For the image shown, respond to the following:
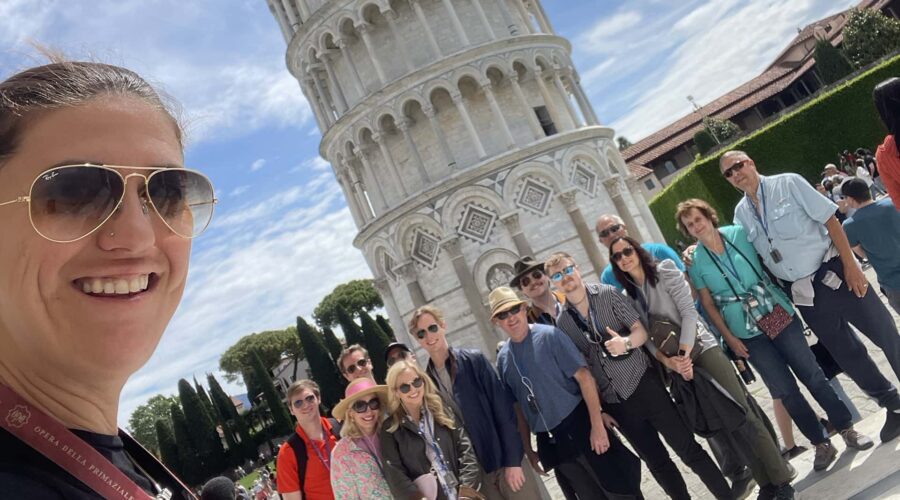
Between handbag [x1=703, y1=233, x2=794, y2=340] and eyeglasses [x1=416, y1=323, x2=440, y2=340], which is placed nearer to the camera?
handbag [x1=703, y1=233, x2=794, y2=340]

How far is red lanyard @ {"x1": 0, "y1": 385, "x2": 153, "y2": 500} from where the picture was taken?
99 centimetres

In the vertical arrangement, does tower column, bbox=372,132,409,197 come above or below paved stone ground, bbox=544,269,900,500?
above

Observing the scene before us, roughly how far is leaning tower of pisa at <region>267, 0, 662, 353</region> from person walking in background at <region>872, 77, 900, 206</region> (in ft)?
49.4

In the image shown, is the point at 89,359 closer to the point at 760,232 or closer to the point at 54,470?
the point at 54,470

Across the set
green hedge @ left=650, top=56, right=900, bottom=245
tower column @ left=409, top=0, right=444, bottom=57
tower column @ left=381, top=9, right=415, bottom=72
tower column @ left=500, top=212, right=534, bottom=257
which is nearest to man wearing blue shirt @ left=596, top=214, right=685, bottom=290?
tower column @ left=500, top=212, right=534, bottom=257

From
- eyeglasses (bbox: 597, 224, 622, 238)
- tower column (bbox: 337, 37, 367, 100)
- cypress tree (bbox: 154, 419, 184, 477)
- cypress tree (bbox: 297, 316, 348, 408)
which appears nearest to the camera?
eyeglasses (bbox: 597, 224, 622, 238)

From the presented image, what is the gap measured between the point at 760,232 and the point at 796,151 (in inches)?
1072

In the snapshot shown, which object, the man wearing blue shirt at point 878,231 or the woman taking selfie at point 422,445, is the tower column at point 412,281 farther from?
the man wearing blue shirt at point 878,231

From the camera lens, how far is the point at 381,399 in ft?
16.2

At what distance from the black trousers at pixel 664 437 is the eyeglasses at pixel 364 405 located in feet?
7.06

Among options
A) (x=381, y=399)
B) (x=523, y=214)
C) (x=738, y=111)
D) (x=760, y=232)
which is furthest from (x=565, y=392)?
(x=738, y=111)

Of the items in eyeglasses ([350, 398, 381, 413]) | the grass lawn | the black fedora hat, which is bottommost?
the grass lawn

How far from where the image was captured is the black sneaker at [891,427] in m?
4.66

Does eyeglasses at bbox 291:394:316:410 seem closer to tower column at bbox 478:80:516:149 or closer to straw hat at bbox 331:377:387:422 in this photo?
straw hat at bbox 331:377:387:422
